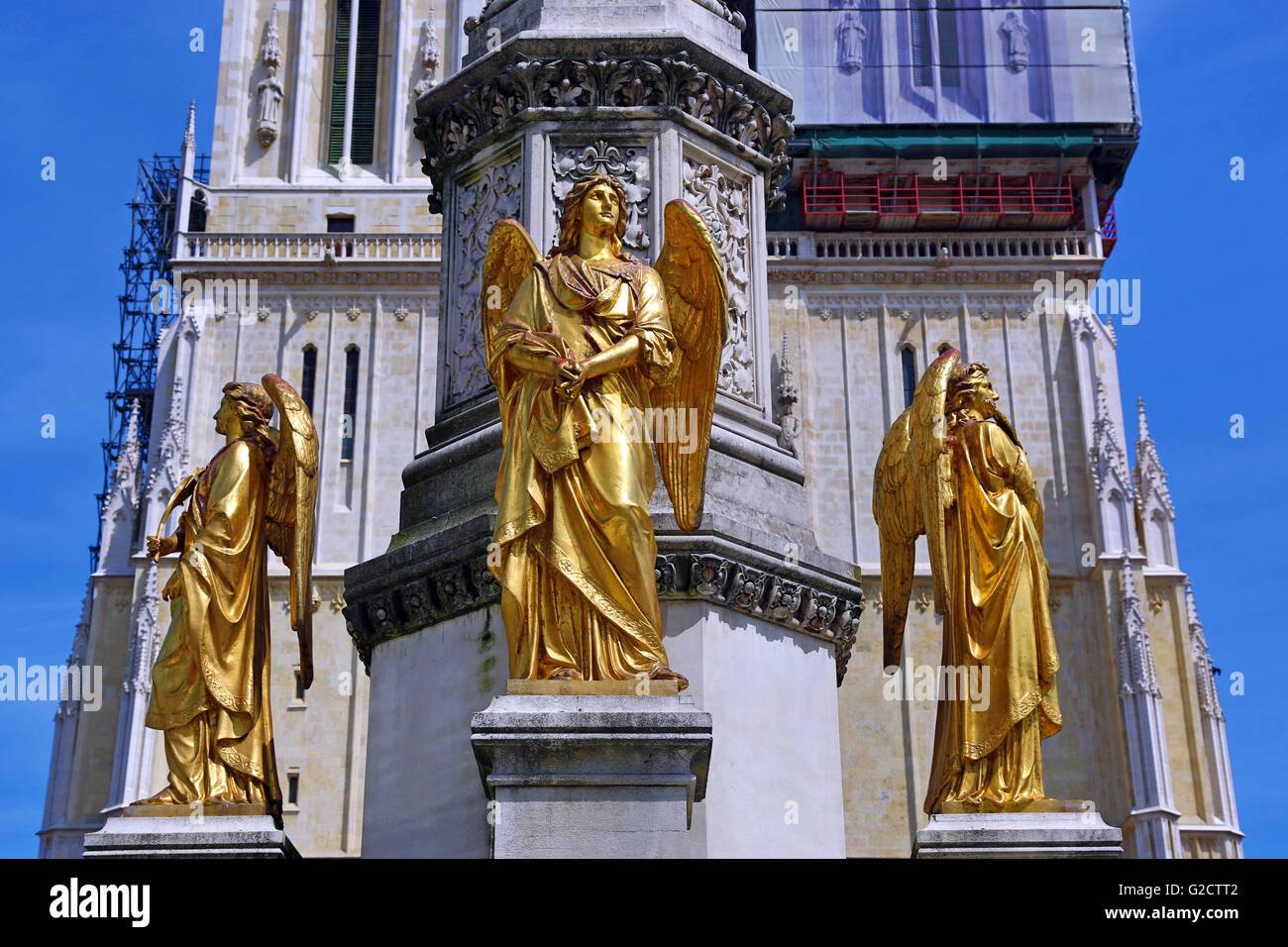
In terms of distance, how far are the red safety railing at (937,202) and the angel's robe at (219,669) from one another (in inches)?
1500

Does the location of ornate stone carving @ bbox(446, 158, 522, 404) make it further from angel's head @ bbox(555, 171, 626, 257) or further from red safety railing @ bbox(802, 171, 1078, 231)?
red safety railing @ bbox(802, 171, 1078, 231)

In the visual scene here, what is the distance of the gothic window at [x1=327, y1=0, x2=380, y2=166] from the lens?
152 feet

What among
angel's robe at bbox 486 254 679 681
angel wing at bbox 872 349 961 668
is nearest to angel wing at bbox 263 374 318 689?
angel's robe at bbox 486 254 679 681

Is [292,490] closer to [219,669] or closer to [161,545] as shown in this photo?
[161,545]

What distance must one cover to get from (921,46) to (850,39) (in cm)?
194

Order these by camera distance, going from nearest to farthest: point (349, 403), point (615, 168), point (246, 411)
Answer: point (246, 411) → point (615, 168) → point (349, 403)

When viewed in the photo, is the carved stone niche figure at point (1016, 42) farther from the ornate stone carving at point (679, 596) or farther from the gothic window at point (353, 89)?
the ornate stone carving at point (679, 596)

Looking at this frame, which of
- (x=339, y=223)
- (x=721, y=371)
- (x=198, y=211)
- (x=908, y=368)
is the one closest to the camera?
(x=721, y=371)

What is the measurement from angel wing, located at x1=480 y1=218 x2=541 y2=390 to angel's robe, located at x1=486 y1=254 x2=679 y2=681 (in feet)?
1.62

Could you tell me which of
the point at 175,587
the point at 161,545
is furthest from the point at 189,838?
the point at 161,545

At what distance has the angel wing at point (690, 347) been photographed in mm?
9055

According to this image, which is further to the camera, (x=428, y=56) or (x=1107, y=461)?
(x=428, y=56)

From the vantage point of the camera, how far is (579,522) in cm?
817
